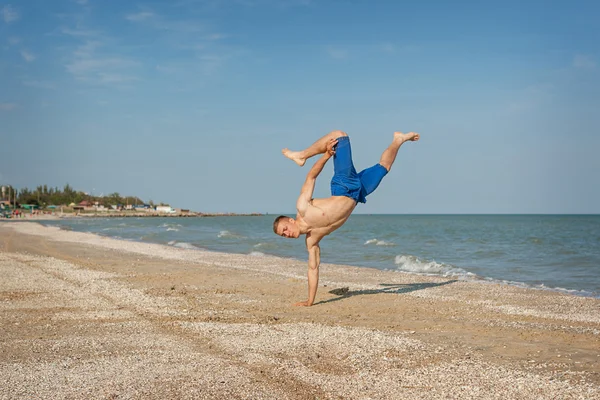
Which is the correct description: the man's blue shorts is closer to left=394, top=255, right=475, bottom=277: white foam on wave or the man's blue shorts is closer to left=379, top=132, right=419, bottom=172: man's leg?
left=379, top=132, right=419, bottom=172: man's leg

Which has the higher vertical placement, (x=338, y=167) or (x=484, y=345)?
(x=338, y=167)

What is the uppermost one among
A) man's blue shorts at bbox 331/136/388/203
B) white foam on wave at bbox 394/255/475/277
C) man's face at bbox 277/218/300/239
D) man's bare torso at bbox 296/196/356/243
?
man's blue shorts at bbox 331/136/388/203

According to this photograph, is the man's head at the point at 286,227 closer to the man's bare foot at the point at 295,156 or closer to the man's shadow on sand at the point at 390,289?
the man's bare foot at the point at 295,156

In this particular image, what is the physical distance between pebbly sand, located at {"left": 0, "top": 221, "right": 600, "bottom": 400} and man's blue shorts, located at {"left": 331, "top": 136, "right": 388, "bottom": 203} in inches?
79.2

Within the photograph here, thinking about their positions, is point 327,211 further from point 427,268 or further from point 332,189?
point 427,268

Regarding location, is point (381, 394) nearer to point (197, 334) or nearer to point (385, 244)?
point (197, 334)

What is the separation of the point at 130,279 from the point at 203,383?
869 centimetres

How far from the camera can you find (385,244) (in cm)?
3114

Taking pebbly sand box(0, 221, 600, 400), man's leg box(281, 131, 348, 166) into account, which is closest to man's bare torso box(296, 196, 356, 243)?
man's leg box(281, 131, 348, 166)

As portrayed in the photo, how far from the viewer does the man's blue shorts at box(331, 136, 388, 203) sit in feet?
27.4

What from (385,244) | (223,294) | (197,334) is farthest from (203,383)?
(385,244)

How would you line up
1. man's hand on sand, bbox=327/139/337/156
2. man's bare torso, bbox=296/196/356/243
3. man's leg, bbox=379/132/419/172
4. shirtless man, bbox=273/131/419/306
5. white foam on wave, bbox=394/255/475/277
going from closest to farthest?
man's hand on sand, bbox=327/139/337/156
shirtless man, bbox=273/131/419/306
man's bare torso, bbox=296/196/356/243
man's leg, bbox=379/132/419/172
white foam on wave, bbox=394/255/475/277

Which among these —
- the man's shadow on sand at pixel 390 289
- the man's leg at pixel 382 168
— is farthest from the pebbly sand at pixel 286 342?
the man's leg at pixel 382 168

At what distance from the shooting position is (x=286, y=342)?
6.58 meters
